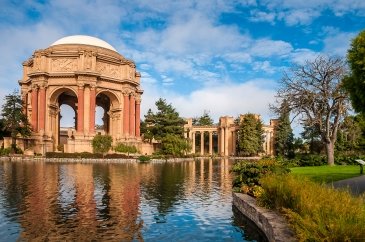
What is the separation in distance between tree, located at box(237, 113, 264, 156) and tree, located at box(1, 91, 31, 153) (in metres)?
46.1

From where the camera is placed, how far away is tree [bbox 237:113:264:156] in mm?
83250

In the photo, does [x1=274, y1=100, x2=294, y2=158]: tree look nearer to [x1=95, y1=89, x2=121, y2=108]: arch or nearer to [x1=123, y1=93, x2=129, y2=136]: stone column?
[x1=123, y1=93, x2=129, y2=136]: stone column

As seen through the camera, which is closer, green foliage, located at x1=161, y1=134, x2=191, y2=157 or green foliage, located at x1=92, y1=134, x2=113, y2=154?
green foliage, located at x1=92, y1=134, x2=113, y2=154

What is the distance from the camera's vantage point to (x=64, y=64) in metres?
64.7

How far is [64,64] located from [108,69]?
7.82 metres

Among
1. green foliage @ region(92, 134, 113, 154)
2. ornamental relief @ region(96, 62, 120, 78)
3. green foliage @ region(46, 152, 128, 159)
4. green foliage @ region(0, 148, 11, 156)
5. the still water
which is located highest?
ornamental relief @ region(96, 62, 120, 78)

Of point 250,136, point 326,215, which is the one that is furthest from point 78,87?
point 326,215

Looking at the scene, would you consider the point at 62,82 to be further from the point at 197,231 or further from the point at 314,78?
the point at 197,231

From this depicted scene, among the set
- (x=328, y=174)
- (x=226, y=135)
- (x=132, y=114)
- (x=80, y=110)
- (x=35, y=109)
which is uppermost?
(x=35, y=109)

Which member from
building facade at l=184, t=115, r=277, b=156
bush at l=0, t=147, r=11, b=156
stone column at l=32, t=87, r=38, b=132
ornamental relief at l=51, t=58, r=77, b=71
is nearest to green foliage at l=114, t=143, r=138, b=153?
bush at l=0, t=147, r=11, b=156

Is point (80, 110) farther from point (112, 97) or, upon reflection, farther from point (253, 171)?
point (253, 171)

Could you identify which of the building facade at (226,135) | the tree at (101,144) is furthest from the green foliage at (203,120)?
the tree at (101,144)

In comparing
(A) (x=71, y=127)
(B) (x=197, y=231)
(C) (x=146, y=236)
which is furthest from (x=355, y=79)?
(A) (x=71, y=127)

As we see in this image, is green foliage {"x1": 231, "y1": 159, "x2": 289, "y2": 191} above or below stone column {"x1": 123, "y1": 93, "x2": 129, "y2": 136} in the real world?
below
